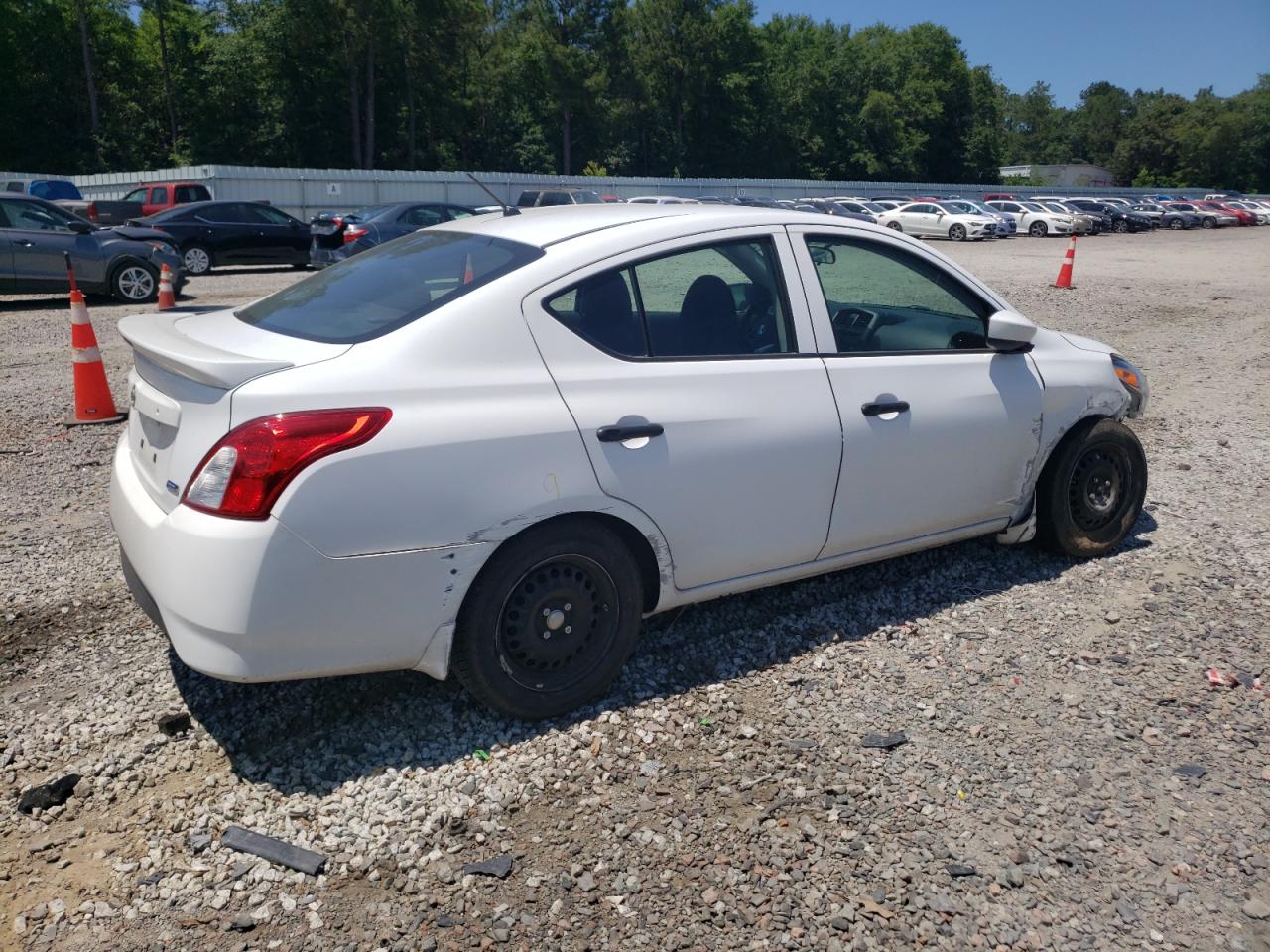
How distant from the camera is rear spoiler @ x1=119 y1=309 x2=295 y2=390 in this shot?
2.94 metres

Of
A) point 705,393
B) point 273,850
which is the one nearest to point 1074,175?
point 705,393

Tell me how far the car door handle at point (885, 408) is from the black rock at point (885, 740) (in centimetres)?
123

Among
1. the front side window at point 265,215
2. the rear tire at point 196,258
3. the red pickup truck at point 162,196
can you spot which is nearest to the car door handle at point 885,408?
the rear tire at point 196,258

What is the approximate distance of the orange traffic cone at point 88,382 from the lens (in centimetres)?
720

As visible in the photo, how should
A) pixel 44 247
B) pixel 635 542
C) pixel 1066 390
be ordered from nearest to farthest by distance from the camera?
pixel 635 542 → pixel 1066 390 → pixel 44 247

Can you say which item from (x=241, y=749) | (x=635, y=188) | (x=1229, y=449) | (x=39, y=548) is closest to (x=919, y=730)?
(x=241, y=749)

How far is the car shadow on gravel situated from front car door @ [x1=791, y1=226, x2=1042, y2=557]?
36 cm

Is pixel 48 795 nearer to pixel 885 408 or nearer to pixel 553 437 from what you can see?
pixel 553 437

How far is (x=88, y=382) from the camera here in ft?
24.0

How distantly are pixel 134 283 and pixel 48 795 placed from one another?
12.8 m

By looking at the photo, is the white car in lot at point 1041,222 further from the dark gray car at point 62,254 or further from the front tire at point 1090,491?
the front tire at point 1090,491

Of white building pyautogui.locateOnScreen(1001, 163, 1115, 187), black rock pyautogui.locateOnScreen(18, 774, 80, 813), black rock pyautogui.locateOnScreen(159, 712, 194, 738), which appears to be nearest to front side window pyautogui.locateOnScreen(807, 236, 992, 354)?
black rock pyautogui.locateOnScreen(159, 712, 194, 738)

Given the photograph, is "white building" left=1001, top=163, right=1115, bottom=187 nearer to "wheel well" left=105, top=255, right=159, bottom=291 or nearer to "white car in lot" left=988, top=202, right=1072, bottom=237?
"white car in lot" left=988, top=202, right=1072, bottom=237

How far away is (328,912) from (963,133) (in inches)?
3797
